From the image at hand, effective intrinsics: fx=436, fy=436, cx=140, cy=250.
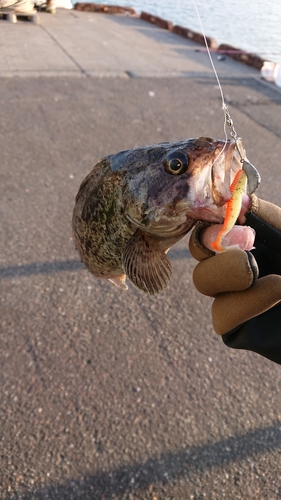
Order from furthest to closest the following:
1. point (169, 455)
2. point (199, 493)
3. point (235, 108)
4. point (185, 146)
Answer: point (235, 108), point (169, 455), point (199, 493), point (185, 146)

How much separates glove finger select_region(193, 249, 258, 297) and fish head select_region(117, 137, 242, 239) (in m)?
0.23

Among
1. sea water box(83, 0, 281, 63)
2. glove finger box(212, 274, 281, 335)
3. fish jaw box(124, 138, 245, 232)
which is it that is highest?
sea water box(83, 0, 281, 63)

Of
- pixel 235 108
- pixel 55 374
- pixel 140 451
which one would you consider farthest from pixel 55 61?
pixel 140 451

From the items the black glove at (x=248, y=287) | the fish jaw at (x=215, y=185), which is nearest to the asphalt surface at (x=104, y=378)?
the black glove at (x=248, y=287)

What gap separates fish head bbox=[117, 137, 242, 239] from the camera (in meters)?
1.52

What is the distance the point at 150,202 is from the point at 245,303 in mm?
626

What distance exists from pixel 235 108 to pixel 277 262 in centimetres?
667

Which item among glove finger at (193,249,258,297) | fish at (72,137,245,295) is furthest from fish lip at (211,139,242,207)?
glove finger at (193,249,258,297)

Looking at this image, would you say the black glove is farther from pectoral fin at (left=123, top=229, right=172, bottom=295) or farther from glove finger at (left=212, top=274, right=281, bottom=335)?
pectoral fin at (left=123, top=229, right=172, bottom=295)

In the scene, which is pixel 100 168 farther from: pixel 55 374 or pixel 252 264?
pixel 55 374

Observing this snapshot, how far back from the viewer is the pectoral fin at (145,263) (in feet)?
5.66

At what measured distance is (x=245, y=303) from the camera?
1.90 metres

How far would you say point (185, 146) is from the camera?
1.58 metres

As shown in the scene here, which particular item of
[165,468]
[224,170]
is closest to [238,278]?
[224,170]
